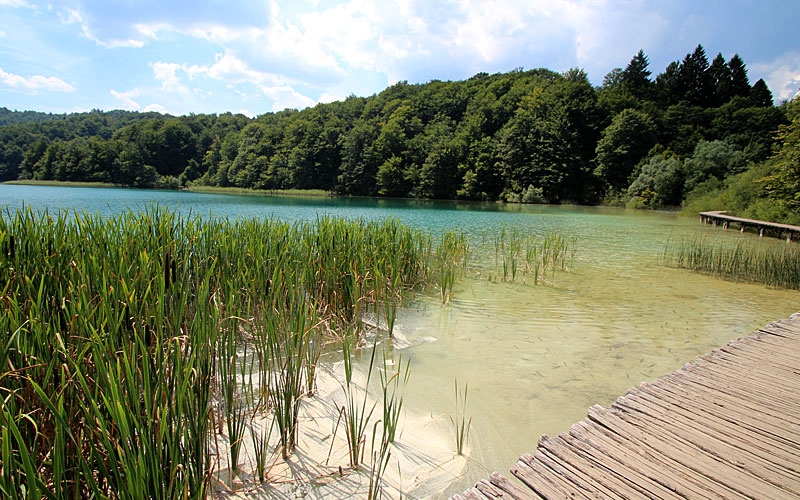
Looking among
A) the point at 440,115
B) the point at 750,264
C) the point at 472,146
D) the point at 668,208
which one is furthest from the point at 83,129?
the point at 750,264

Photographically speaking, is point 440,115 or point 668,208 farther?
point 440,115

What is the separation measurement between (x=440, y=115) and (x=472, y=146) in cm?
1513

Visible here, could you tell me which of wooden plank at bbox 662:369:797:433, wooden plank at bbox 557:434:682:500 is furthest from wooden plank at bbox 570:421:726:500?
wooden plank at bbox 662:369:797:433

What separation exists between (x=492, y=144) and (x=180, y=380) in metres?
55.0

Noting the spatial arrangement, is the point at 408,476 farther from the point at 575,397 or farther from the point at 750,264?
the point at 750,264

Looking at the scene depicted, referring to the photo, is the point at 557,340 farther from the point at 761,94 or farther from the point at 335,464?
the point at 761,94

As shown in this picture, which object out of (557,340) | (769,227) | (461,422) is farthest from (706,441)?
(769,227)

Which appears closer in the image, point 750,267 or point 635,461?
point 635,461

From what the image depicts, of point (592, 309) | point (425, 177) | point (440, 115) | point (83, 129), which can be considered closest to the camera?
point (592, 309)

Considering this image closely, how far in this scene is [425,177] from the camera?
176ft

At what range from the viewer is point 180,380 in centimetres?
171

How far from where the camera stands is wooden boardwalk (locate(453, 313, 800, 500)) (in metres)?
1.84

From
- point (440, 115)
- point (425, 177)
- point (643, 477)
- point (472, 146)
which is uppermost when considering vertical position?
point (440, 115)

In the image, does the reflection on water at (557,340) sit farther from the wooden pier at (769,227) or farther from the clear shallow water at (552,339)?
the wooden pier at (769,227)
